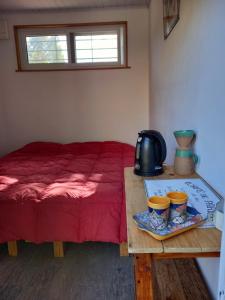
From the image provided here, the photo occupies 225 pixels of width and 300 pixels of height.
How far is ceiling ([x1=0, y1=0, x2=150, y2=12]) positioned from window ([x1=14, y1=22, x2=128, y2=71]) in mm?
218

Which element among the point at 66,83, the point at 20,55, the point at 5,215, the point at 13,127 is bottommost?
the point at 5,215

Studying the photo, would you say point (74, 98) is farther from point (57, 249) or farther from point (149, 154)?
point (149, 154)

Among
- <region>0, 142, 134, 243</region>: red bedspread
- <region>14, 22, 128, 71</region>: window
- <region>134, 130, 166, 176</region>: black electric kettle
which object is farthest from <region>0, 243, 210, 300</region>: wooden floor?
<region>14, 22, 128, 71</region>: window

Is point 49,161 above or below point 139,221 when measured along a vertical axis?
below

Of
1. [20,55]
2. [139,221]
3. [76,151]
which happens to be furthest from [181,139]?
[20,55]

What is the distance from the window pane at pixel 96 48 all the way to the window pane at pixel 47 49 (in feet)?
0.63

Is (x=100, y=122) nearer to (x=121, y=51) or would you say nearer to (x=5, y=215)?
(x=121, y=51)

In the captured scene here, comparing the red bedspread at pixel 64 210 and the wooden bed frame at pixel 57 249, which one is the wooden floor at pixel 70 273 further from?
the red bedspread at pixel 64 210

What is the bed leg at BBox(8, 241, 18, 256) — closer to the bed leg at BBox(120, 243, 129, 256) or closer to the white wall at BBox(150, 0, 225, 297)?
the bed leg at BBox(120, 243, 129, 256)

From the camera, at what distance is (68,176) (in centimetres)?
222

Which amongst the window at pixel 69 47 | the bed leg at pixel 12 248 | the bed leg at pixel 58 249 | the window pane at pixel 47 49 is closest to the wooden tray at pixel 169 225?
the bed leg at pixel 58 249

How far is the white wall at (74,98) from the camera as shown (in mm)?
3256

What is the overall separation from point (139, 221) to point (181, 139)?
23.0 inches

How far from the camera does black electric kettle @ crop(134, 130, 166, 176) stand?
1243 mm
